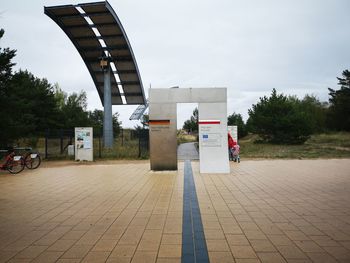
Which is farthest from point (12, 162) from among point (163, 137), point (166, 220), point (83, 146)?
point (166, 220)

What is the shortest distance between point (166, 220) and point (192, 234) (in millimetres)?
902

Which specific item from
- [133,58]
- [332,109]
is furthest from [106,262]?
[332,109]

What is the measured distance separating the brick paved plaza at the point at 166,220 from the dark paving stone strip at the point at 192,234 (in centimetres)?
10

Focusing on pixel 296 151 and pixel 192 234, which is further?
pixel 296 151

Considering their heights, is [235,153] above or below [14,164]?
above

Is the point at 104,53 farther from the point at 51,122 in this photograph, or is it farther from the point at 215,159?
the point at 215,159

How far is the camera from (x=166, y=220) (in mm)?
5504

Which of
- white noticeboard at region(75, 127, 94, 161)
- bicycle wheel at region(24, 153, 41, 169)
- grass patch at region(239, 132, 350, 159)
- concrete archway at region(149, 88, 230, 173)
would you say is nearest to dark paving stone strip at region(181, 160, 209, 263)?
concrete archway at region(149, 88, 230, 173)

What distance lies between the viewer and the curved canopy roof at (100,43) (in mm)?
22141

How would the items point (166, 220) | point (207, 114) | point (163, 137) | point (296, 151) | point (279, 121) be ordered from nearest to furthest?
point (166, 220)
point (207, 114)
point (163, 137)
point (296, 151)
point (279, 121)

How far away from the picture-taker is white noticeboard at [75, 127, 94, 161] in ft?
55.9

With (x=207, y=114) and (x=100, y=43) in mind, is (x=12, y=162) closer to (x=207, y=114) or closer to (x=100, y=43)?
(x=207, y=114)

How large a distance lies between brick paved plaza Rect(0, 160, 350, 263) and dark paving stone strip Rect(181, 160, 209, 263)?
96mm

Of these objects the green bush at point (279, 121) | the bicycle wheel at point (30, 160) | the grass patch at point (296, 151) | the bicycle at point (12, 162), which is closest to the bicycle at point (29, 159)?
the bicycle wheel at point (30, 160)
